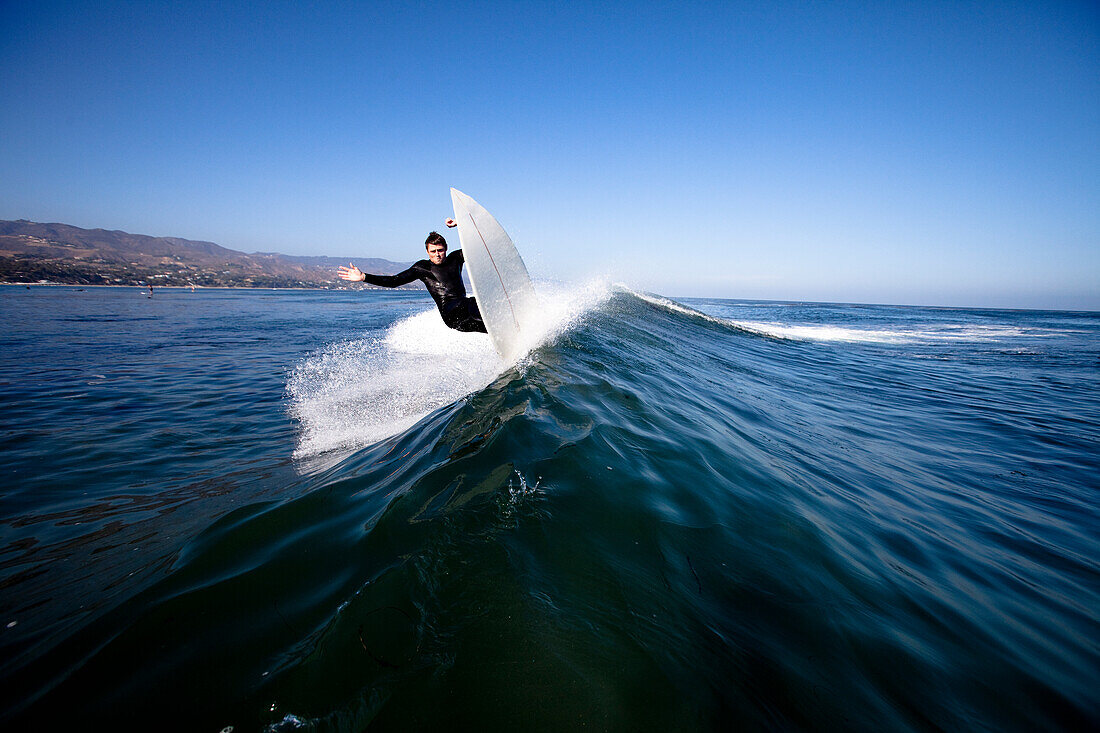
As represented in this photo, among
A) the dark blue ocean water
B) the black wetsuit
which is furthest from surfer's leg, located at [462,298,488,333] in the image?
the dark blue ocean water

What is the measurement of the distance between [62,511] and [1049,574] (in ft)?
30.5

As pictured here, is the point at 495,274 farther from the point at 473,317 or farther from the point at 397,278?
the point at 397,278

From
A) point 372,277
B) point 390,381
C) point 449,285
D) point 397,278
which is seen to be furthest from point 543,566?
point 390,381

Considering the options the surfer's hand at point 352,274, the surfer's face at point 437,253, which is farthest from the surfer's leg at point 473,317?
the surfer's hand at point 352,274

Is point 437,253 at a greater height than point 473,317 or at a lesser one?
greater

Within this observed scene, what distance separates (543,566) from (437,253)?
234 inches

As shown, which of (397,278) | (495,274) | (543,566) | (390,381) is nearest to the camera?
(543,566)

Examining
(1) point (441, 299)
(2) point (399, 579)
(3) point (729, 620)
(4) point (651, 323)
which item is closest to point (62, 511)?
(2) point (399, 579)

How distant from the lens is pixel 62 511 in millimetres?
4094

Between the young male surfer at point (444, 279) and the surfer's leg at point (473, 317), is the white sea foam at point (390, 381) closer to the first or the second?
the surfer's leg at point (473, 317)

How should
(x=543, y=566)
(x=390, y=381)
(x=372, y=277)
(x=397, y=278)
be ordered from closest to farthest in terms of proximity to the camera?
(x=543, y=566), (x=372, y=277), (x=397, y=278), (x=390, y=381)

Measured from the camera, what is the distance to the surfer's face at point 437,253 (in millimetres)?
6984

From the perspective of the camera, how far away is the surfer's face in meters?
6.98

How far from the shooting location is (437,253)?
23.1ft
